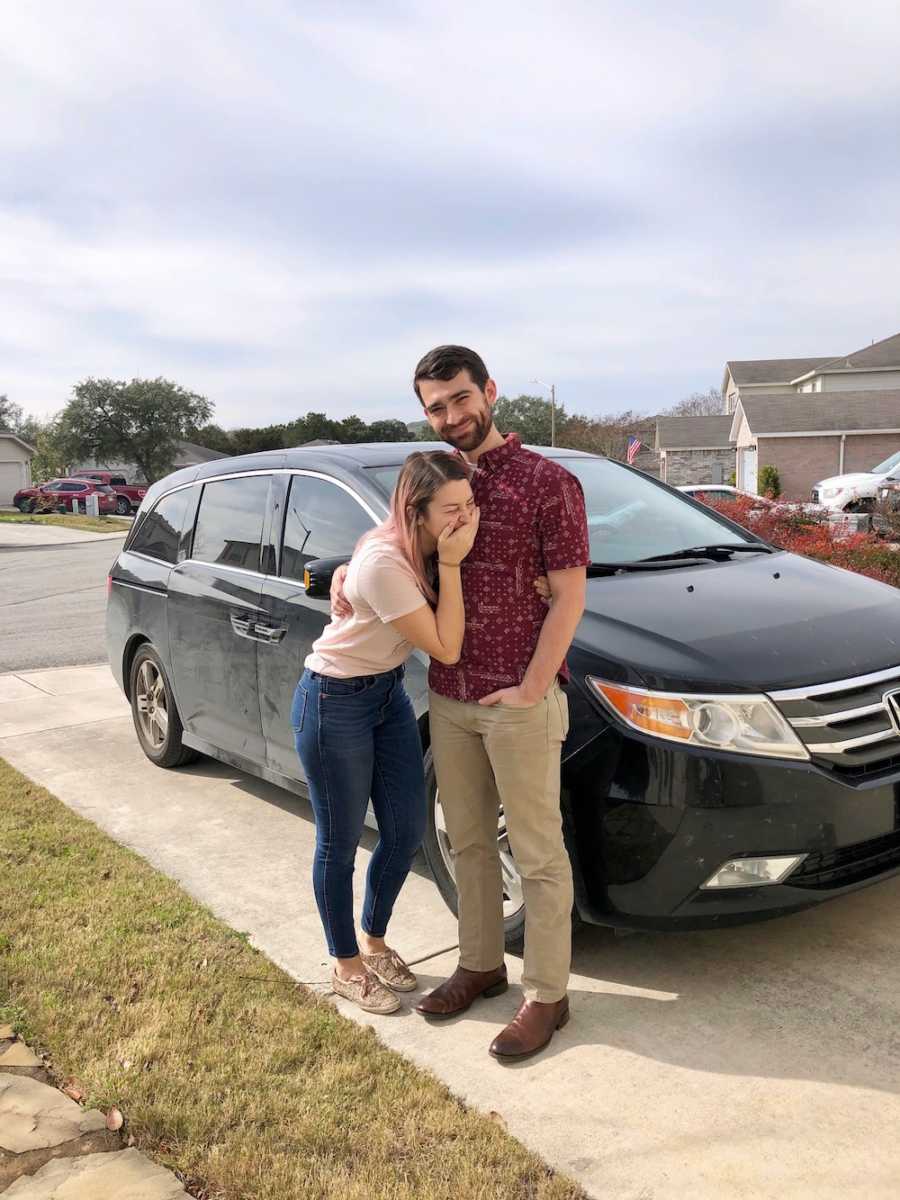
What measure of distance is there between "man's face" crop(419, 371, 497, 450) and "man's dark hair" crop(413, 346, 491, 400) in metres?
0.01

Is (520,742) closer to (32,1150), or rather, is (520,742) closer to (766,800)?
(766,800)

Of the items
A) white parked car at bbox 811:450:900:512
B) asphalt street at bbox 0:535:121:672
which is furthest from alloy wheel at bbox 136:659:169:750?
white parked car at bbox 811:450:900:512

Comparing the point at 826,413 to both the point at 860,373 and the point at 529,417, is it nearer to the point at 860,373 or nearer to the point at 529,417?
the point at 860,373

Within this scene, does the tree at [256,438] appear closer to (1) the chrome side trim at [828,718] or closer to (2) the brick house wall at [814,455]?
(2) the brick house wall at [814,455]

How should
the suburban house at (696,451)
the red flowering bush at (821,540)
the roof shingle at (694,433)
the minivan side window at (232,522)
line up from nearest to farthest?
the minivan side window at (232,522)
the red flowering bush at (821,540)
the suburban house at (696,451)
the roof shingle at (694,433)

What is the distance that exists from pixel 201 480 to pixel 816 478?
1435 inches

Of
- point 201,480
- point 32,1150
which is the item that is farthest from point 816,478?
point 32,1150

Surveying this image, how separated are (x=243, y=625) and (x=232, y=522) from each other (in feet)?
2.17

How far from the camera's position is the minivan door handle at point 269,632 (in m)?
4.43

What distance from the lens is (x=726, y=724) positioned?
9.94 feet

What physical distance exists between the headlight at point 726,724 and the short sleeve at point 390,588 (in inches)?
31.3

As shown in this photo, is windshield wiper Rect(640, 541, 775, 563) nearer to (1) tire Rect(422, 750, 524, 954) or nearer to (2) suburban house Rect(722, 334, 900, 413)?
(1) tire Rect(422, 750, 524, 954)

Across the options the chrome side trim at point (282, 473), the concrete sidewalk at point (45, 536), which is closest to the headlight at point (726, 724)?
the chrome side trim at point (282, 473)

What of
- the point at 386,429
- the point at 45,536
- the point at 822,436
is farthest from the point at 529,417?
the point at 45,536
